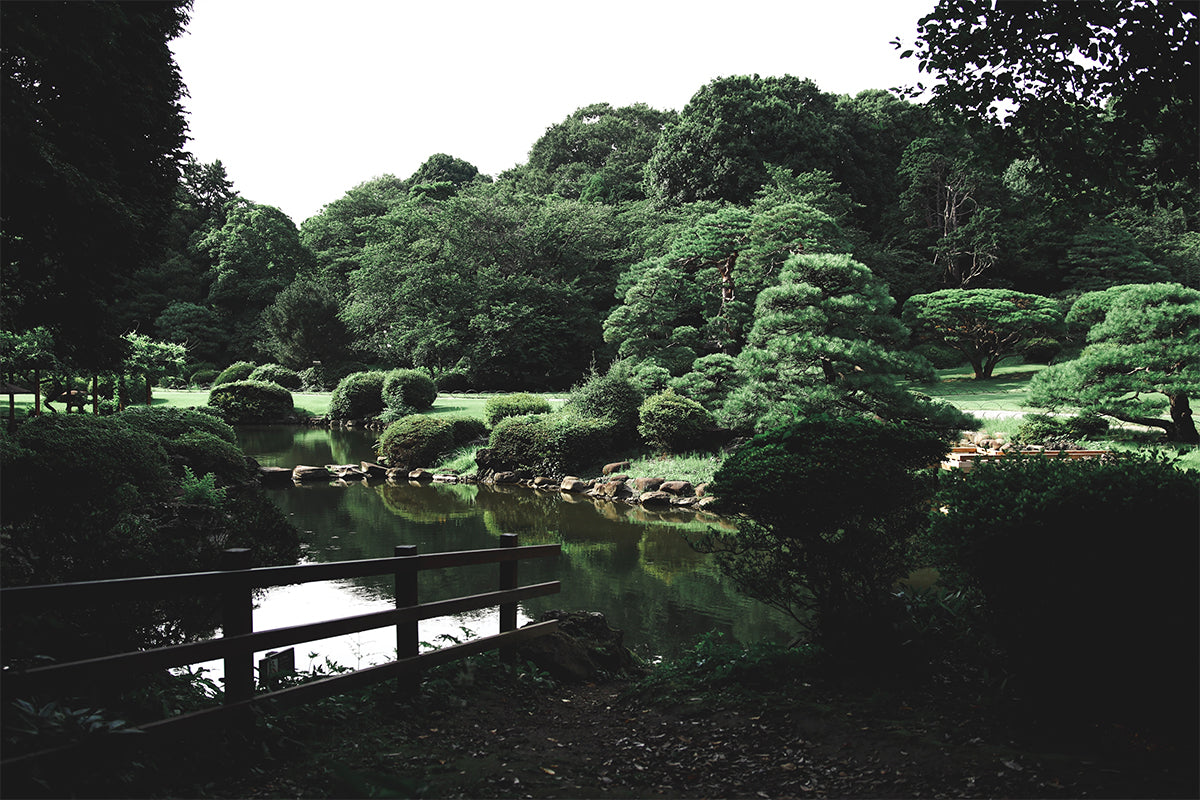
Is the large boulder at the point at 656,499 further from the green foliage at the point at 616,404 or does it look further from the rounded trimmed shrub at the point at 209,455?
the rounded trimmed shrub at the point at 209,455

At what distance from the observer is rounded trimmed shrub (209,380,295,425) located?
2827cm

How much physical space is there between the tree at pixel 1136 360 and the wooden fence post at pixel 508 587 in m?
12.8

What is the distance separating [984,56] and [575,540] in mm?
8691

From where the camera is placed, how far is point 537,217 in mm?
33906

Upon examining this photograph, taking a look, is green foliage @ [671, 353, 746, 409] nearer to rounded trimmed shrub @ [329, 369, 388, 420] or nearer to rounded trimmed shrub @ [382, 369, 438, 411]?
rounded trimmed shrub @ [382, 369, 438, 411]

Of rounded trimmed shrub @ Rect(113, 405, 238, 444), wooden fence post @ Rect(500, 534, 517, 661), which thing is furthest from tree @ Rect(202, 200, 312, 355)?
wooden fence post @ Rect(500, 534, 517, 661)

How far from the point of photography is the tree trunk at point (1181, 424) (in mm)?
14680

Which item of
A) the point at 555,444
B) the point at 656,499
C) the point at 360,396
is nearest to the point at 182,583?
the point at 656,499

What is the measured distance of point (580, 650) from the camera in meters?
5.33

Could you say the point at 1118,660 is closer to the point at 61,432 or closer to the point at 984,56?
the point at 984,56

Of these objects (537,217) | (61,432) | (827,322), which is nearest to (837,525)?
(61,432)

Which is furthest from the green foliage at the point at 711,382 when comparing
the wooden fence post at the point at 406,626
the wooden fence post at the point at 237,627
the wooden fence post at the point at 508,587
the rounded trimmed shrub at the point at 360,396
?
the wooden fence post at the point at 237,627

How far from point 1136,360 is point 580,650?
13153 millimetres

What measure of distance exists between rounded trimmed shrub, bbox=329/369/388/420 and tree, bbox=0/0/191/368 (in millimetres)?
18983
